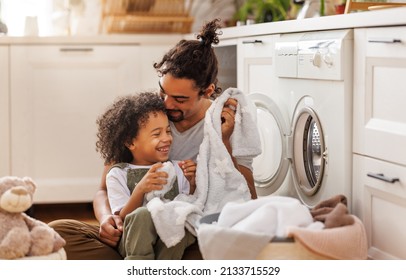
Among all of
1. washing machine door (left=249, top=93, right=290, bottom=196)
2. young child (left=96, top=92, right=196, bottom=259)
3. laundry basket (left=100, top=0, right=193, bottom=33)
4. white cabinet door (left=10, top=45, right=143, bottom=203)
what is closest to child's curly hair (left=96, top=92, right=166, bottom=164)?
young child (left=96, top=92, right=196, bottom=259)

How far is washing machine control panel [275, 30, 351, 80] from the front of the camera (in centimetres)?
206

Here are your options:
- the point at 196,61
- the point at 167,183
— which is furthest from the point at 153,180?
the point at 196,61

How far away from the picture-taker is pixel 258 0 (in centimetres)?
356

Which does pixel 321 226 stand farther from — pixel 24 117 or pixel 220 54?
pixel 24 117

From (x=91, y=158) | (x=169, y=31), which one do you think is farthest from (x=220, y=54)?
(x=91, y=158)

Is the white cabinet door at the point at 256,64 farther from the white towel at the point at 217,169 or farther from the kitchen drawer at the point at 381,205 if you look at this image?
the kitchen drawer at the point at 381,205

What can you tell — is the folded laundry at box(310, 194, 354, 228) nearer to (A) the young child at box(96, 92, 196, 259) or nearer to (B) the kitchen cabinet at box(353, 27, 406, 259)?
(B) the kitchen cabinet at box(353, 27, 406, 259)

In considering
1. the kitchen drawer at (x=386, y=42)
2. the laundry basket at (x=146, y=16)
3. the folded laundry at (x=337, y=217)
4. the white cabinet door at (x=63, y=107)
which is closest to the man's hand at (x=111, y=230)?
the folded laundry at (x=337, y=217)

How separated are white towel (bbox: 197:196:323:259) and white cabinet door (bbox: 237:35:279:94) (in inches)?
37.3

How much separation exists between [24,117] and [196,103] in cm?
139

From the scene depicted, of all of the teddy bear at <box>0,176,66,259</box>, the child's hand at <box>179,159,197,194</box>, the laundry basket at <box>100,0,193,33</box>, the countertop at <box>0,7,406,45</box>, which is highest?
the laundry basket at <box>100,0,193,33</box>

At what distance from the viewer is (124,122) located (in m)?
2.12

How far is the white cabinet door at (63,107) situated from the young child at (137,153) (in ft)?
4.07

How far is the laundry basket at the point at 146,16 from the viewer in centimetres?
347
